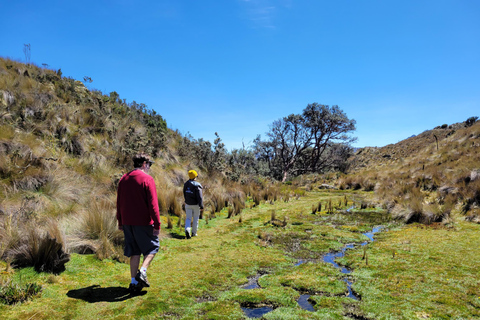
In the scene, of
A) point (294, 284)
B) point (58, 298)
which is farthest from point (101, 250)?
point (294, 284)

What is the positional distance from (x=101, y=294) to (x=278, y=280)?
2784 mm

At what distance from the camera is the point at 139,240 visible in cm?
434

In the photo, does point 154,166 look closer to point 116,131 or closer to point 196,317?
point 116,131

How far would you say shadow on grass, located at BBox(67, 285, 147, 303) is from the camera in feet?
12.7

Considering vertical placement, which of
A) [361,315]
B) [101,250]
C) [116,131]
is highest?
[116,131]

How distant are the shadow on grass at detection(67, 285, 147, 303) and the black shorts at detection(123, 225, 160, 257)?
0.53 m

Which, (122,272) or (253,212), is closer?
(122,272)

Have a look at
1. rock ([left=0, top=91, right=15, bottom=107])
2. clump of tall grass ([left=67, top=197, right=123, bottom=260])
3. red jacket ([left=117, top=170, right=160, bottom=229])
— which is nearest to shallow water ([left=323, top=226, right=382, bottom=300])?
red jacket ([left=117, top=170, right=160, bottom=229])

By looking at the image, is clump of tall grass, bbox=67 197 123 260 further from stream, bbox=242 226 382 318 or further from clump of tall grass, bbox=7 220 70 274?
stream, bbox=242 226 382 318

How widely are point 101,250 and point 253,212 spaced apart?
7242 millimetres

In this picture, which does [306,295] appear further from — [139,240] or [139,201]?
[139,201]

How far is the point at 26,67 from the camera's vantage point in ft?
41.4

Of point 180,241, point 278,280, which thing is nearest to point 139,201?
point 278,280

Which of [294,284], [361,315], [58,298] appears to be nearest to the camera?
[361,315]
